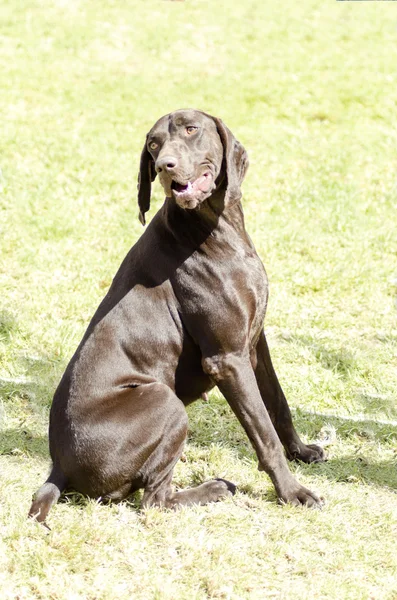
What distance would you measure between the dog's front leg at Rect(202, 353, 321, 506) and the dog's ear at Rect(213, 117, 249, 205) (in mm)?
778

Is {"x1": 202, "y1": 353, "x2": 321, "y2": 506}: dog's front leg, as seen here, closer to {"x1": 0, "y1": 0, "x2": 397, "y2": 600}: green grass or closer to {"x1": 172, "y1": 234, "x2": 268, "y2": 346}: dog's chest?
{"x1": 172, "y1": 234, "x2": 268, "y2": 346}: dog's chest

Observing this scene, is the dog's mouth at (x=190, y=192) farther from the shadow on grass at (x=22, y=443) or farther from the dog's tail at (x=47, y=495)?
the shadow on grass at (x=22, y=443)

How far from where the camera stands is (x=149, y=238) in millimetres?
4145

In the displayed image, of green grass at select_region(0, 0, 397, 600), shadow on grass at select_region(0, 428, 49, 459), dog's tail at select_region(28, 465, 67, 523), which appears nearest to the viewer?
green grass at select_region(0, 0, 397, 600)

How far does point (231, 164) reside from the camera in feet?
13.1

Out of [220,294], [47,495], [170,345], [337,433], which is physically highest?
[220,294]

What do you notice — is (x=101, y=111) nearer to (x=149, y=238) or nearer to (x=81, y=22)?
(x=81, y=22)

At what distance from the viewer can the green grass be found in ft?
12.1

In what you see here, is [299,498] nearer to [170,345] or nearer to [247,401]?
[247,401]

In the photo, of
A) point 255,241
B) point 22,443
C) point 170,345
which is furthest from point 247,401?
point 255,241

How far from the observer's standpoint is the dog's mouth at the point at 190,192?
3.83 m

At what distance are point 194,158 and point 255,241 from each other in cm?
374

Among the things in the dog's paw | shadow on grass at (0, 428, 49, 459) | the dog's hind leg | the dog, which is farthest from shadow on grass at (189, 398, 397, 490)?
shadow on grass at (0, 428, 49, 459)

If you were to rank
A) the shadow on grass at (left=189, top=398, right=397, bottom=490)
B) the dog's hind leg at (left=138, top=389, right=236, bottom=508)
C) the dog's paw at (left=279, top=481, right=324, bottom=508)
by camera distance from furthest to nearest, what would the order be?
the shadow on grass at (left=189, top=398, right=397, bottom=490) → the dog's paw at (left=279, top=481, right=324, bottom=508) → the dog's hind leg at (left=138, top=389, right=236, bottom=508)
